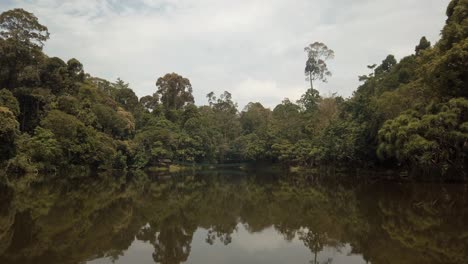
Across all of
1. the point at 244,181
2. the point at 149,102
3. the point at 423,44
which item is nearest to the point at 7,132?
the point at 244,181

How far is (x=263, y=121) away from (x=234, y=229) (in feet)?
169

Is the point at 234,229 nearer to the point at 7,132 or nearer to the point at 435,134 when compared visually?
the point at 435,134

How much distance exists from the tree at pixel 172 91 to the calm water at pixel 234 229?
4831 cm

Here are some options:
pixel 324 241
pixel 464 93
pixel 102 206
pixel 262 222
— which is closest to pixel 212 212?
pixel 262 222

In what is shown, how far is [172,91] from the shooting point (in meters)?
63.8

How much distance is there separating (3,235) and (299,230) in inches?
259

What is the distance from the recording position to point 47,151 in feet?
94.0

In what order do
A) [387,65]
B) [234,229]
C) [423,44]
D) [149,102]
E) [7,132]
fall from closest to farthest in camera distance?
1. [234,229]
2. [7,132]
3. [423,44]
4. [387,65]
5. [149,102]

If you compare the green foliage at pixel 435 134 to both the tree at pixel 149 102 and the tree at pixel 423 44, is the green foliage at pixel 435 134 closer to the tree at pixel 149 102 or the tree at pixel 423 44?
the tree at pixel 423 44

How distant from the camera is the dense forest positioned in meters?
19.1

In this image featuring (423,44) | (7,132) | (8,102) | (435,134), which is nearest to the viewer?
(435,134)

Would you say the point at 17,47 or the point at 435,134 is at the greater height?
the point at 17,47

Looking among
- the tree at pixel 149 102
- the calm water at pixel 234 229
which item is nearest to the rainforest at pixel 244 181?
the calm water at pixel 234 229

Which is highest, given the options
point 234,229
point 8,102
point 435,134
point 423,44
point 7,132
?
point 423,44
